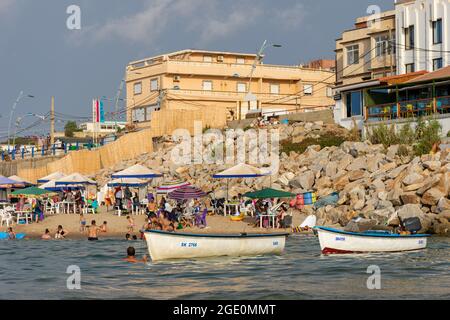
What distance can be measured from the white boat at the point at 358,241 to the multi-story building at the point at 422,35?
1105 inches

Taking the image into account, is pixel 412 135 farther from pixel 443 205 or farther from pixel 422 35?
pixel 422 35

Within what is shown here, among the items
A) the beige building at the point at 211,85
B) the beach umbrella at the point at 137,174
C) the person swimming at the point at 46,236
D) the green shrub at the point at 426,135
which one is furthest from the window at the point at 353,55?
the person swimming at the point at 46,236

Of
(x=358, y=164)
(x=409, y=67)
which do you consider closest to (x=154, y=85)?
(x=409, y=67)

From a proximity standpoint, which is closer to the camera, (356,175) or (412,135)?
(356,175)

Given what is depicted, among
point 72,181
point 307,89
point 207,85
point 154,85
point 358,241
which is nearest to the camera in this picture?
point 358,241

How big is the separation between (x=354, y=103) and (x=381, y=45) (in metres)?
12.4

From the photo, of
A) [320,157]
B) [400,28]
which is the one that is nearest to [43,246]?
[320,157]

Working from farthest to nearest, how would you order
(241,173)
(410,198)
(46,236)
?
(241,173) → (46,236) → (410,198)

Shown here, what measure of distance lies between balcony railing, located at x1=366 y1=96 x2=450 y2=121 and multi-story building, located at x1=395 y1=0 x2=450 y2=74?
8947 mm

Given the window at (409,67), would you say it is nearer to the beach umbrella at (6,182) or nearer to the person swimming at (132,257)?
the beach umbrella at (6,182)

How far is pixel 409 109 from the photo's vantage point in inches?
1866

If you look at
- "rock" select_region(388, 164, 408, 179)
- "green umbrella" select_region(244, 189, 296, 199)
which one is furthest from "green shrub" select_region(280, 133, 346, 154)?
"green umbrella" select_region(244, 189, 296, 199)
